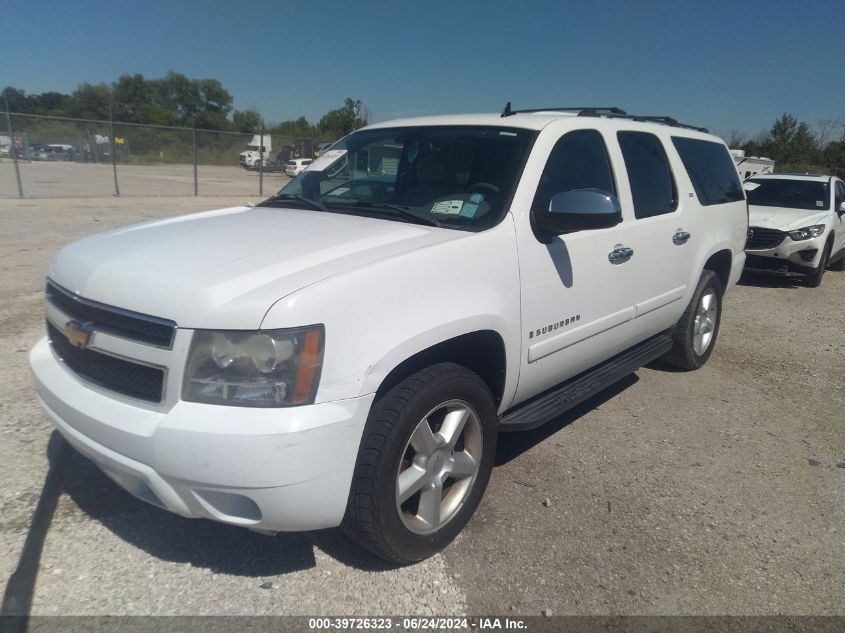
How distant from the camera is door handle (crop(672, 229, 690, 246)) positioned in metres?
4.16

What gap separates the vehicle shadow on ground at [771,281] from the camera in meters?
9.59

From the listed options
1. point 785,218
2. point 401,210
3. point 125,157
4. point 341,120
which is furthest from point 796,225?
point 341,120

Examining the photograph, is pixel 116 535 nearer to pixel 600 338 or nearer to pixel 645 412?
pixel 600 338

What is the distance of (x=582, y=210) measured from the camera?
2.81 meters

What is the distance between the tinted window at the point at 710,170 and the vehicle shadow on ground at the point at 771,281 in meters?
4.85

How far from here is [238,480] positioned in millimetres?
1995

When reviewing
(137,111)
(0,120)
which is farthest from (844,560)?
(137,111)

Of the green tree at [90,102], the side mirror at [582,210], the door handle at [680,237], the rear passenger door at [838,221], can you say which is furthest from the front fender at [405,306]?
the green tree at [90,102]

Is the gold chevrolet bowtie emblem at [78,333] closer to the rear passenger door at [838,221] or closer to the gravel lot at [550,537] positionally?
the gravel lot at [550,537]

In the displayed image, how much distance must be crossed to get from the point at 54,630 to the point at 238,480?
36.0 inches

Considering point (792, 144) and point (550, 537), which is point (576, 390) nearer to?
point (550, 537)

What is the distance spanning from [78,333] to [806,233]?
9.84 metres

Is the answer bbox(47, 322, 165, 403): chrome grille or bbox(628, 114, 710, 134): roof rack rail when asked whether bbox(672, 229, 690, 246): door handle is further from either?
bbox(47, 322, 165, 403): chrome grille

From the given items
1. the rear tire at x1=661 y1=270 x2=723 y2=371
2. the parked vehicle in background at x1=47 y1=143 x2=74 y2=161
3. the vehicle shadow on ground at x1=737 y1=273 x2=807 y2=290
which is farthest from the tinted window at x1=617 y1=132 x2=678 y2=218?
the parked vehicle in background at x1=47 y1=143 x2=74 y2=161
